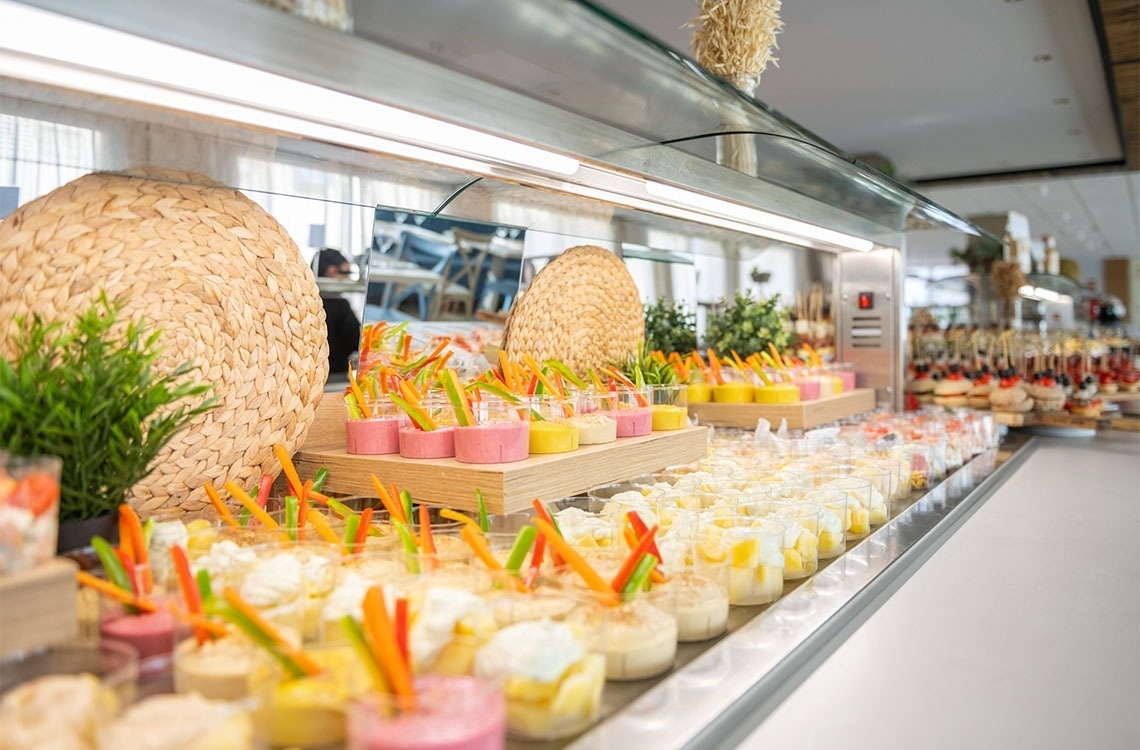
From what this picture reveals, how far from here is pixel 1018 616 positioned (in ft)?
5.54

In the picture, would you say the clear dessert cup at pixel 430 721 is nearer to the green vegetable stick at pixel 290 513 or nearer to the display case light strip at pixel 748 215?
the green vegetable stick at pixel 290 513

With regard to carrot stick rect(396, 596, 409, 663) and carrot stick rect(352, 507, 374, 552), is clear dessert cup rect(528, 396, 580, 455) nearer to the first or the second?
carrot stick rect(352, 507, 374, 552)

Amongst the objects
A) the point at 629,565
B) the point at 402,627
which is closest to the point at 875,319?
the point at 629,565

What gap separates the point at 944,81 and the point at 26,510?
6.93 metres

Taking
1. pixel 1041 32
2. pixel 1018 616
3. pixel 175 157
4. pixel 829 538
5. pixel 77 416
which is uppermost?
pixel 1041 32

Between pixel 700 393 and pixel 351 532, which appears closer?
pixel 351 532

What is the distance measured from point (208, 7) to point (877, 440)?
2423mm

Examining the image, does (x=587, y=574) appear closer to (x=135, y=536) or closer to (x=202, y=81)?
(x=135, y=536)

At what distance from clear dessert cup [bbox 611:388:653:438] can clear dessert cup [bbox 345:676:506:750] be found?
4.36 feet

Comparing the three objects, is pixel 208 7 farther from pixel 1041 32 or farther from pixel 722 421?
pixel 1041 32

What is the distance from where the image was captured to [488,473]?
1.63 metres

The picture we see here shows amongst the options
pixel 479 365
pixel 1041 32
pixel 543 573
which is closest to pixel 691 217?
pixel 479 365

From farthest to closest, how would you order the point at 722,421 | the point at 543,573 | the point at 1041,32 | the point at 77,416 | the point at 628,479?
the point at 1041,32, the point at 722,421, the point at 628,479, the point at 543,573, the point at 77,416

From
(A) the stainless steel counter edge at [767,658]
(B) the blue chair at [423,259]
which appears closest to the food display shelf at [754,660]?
(A) the stainless steel counter edge at [767,658]
